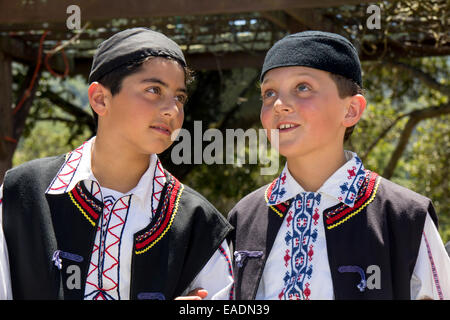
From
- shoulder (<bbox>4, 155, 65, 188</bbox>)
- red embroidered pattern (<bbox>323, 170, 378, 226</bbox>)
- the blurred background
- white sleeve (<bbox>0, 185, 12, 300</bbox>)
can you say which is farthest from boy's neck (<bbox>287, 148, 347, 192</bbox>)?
the blurred background

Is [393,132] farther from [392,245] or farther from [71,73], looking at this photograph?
[392,245]

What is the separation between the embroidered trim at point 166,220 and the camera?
2021 mm

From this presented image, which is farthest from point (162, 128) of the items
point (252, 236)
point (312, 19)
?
point (312, 19)

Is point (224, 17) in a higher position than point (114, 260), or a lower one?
higher

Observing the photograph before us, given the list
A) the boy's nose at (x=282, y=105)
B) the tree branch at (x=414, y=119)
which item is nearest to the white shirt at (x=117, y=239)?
the boy's nose at (x=282, y=105)

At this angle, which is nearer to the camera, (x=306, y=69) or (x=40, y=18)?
(x=306, y=69)

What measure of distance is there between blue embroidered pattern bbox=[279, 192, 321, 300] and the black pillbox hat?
0.42 metres

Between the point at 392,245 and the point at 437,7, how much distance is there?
255 centimetres

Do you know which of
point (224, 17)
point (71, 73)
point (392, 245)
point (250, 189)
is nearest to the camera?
point (392, 245)

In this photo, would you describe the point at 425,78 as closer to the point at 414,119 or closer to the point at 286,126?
the point at 414,119

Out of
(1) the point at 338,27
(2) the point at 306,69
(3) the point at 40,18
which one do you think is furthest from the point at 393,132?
(2) the point at 306,69

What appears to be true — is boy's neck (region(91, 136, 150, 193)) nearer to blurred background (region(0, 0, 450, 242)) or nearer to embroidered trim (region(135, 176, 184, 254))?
embroidered trim (region(135, 176, 184, 254))

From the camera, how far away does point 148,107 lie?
6.81 ft

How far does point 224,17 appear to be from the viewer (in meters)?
4.43
